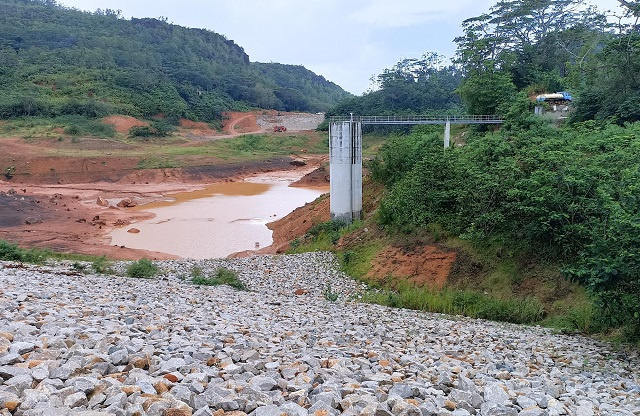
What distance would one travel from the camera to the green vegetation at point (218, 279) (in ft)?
63.0

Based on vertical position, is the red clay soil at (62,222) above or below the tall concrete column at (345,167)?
below

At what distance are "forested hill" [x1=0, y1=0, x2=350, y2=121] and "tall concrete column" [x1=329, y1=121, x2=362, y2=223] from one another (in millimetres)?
72617

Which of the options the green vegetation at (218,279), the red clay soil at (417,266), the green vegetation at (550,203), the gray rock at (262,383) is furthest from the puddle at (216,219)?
the gray rock at (262,383)

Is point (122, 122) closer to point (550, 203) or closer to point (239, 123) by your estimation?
point (239, 123)

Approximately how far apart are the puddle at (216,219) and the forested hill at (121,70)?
4342 cm

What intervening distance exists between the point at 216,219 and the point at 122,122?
53.7 m

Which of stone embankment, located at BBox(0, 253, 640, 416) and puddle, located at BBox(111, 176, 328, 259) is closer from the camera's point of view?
stone embankment, located at BBox(0, 253, 640, 416)

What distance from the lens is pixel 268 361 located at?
6828 millimetres

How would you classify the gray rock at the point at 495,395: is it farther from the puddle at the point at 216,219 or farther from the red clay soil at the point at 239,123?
the red clay soil at the point at 239,123

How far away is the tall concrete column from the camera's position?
1264 inches

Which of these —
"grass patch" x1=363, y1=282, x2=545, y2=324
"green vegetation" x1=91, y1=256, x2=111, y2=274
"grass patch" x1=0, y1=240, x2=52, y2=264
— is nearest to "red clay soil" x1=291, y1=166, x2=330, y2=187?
"green vegetation" x1=91, y1=256, x2=111, y2=274

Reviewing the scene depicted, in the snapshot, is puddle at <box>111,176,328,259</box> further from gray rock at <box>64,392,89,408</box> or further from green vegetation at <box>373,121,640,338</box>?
gray rock at <box>64,392,89,408</box>

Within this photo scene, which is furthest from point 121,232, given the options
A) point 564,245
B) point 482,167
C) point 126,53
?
point 126,53

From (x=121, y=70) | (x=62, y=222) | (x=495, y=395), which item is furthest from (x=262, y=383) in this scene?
(x=121, y=70)
